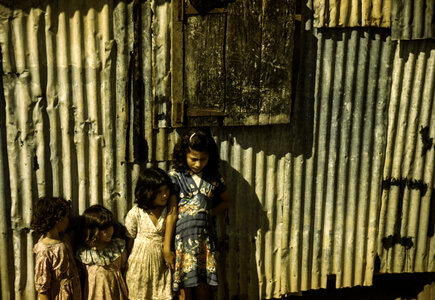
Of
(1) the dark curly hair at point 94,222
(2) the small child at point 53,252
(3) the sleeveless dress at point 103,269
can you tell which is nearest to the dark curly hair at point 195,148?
(1) the dark curly hair at point 94,222

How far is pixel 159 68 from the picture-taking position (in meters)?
4.59

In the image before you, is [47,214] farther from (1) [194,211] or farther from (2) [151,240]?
(1) [194,211]

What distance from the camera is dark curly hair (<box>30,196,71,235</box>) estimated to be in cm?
438

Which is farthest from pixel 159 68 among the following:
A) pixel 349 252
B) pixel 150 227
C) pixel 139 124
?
pixel 349 252

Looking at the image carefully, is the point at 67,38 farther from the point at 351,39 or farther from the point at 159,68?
the point at 351,39

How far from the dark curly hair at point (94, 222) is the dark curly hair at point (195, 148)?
724mm

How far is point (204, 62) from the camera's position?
461cm

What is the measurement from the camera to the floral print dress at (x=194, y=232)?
4.57 m

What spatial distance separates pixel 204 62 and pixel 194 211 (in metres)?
1.29

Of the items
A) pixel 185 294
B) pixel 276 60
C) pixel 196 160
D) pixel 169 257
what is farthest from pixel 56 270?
pixel 276 60

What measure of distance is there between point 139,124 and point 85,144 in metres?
0.50

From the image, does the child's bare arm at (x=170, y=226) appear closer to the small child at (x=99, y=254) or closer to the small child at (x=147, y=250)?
the small child at (x=147, y=250)

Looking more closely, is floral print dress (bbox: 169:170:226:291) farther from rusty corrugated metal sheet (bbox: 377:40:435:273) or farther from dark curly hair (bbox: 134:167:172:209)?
rusty corrugated metal sheet (bbox: 377:40:435:273)

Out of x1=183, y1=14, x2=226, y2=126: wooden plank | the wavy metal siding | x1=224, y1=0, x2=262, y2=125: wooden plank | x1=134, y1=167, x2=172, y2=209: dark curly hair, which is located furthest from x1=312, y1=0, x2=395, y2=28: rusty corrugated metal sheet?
x1=134, y1=167, x2=172, y2=209: dark curly hair
